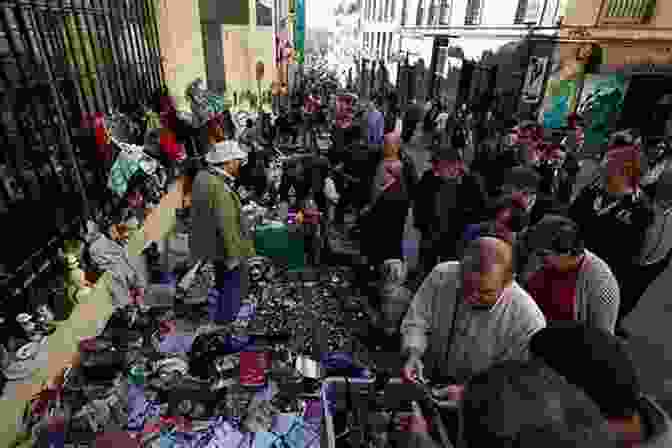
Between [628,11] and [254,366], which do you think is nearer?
[254,366]

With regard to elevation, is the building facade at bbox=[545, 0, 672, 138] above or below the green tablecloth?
above

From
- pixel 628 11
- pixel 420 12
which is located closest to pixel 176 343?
pixel 628 11

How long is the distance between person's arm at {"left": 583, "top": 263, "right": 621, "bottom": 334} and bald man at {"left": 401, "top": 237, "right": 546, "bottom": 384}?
0.58 meters

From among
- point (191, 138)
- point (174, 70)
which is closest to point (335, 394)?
point (191, 138)

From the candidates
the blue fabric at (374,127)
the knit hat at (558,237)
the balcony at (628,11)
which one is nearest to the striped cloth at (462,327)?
the knit hat at (558,237)

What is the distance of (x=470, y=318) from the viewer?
1.98m

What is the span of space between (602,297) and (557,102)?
972 cm

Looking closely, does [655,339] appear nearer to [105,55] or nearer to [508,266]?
[508,266]

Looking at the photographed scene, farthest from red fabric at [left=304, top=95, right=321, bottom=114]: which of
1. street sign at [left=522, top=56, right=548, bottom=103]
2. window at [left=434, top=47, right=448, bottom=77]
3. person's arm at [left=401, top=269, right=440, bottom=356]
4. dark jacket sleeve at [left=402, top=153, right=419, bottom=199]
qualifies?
A: person's arm at [left=401, top=269, right=440, bottom=356]

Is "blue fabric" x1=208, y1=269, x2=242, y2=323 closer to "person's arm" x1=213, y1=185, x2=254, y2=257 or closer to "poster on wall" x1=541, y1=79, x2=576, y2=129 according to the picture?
"person's arm" x1=213, y1=185, x2=254, y2=257

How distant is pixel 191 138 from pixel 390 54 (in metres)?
23.8

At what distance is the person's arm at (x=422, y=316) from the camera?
2123mm

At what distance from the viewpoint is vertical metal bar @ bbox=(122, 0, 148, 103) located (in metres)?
4.68

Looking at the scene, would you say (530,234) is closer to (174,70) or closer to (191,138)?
(191,138)
